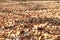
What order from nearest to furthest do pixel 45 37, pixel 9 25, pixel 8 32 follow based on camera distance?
pixel 45 37 → pixel 8 32 → pixel 9 25

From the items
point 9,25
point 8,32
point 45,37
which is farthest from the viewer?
point 9,25

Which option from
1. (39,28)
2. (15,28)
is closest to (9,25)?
(15,28)

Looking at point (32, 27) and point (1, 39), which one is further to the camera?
point (32, 27)

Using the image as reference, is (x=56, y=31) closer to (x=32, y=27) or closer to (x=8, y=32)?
(x=32, y=27)

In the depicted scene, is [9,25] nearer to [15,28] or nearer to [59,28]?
[15,28]

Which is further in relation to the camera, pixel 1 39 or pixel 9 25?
pixel 9 25

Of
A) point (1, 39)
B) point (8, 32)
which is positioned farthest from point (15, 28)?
point (1, 39)

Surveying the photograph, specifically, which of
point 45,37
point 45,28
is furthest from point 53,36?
point 45,28
